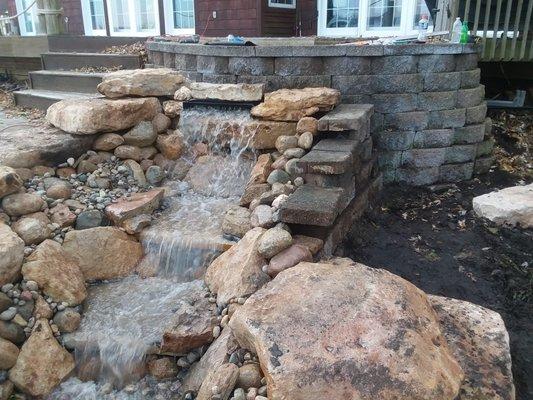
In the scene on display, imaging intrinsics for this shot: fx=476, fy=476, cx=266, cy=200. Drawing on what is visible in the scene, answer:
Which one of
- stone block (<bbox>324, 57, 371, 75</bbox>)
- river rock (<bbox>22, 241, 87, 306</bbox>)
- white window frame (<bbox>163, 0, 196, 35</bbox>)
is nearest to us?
river rock (<bbox>22, 241, 87, 306</bbox>)

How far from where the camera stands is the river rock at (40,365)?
303 centimetres

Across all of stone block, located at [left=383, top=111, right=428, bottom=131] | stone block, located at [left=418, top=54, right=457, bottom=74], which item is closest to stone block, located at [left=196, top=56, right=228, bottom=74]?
stone block, located at [left=383, top=111, right=428, bottom=131]

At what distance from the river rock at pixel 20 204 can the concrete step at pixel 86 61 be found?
10.5 feet

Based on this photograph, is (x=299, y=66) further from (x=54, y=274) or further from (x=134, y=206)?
(x=54, y=274)

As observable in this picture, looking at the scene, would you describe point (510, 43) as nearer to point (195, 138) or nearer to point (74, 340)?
point (195, 138)

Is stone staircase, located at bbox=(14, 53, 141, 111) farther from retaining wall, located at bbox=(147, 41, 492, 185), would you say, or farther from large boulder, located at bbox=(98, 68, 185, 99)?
retaining wall, located at bbox=(147, 41, 492, 185)

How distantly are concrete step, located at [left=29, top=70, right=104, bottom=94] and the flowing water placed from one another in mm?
1835

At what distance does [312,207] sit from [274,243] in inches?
14.3

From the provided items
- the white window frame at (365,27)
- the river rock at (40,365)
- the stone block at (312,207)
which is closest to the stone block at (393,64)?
the stone block at (312,207)

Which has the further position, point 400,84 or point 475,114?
point 475,114

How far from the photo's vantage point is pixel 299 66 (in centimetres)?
482

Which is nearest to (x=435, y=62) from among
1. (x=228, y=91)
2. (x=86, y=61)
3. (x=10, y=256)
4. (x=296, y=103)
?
(x=296, y=103)

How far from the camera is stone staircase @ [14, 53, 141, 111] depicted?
19.7 ft

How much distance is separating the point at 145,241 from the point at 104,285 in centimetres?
47
